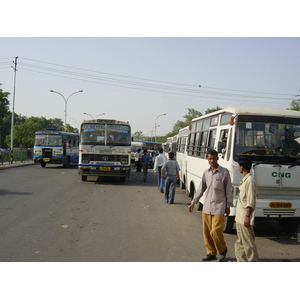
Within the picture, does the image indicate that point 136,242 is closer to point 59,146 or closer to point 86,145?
point 86,145

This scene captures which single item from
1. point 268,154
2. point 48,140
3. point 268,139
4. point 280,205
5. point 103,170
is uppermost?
point 268,139

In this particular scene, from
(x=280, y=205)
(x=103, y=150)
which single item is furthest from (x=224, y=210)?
(x=103, y=150)

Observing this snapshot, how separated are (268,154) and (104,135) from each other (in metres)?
11.1

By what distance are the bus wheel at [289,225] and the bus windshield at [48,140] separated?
22663 millimetres

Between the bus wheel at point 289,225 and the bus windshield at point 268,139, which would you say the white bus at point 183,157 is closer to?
the bus wheel at point 289,225

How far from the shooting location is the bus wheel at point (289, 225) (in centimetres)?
765

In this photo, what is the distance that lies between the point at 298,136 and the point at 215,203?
3.28 metres

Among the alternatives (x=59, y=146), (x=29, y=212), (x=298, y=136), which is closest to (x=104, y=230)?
(x=29, y=212)

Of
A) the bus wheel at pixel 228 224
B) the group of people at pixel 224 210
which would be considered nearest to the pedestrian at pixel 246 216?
the group of people at pixel 224 210

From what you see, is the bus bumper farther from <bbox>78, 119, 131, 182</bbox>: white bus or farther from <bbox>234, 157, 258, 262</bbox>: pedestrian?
<bbox>234, 157, 258, 262</bbox>: pedestrian

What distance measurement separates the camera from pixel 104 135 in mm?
17234

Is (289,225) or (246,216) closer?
(246,216)

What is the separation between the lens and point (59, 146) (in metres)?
28.0

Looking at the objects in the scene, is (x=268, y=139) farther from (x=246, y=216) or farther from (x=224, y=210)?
(x=246, y=216)
